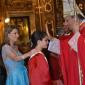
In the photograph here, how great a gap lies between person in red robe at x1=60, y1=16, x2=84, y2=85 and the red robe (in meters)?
0.22

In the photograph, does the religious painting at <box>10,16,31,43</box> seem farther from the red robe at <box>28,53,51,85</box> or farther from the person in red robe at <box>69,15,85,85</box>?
the person in red robe at <box>69,15,85,85</box>

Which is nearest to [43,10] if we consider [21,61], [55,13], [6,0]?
[55,13]

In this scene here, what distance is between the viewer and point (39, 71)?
12.2 feet

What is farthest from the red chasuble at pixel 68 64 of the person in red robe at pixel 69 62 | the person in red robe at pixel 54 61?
the person in red robe at pixel 54 61

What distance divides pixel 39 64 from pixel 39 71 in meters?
0.07

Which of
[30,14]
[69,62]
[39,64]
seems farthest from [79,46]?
[30,14]

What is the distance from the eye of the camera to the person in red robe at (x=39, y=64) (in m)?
3.72

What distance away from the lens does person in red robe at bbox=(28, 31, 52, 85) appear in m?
3.72

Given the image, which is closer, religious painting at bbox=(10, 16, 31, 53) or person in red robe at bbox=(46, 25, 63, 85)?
person in red robe at bbox=(46, 25, 63, 85)

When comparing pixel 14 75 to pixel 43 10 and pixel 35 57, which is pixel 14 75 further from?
pixel 43 10

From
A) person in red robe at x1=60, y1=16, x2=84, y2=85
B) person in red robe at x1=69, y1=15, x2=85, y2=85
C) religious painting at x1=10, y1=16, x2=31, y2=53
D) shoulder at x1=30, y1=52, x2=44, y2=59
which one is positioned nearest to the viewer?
person in red robe at x1=69, y1=15, x2=85, y2=85

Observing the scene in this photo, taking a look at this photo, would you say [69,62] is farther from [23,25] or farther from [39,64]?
[23,25]

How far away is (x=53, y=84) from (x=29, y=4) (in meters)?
6.84

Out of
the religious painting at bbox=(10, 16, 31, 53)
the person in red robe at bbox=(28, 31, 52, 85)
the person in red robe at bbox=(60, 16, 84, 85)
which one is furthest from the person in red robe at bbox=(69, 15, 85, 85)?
the religious painting at bbox=(10, 16, 31, 53)
